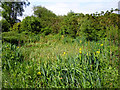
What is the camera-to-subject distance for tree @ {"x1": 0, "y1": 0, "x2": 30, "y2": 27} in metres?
11.8

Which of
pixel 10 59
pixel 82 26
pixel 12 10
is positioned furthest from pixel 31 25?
pixel 12 10

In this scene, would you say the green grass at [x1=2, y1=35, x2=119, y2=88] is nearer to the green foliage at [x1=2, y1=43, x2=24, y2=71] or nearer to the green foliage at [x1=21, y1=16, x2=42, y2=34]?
the green foliage at [x1=2, y1=43, x2=24, y2=71]

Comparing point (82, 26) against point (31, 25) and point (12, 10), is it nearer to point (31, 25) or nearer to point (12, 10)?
point (31, 25)

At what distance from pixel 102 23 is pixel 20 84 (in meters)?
5.25

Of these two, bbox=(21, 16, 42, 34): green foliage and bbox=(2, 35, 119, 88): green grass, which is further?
bbox=(21, 16, 42, 34): green foliage

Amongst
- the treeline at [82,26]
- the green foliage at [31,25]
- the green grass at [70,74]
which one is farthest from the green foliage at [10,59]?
the green foliage at [31,25]

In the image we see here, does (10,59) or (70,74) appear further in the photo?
(10,59)

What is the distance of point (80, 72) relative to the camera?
2854 mm

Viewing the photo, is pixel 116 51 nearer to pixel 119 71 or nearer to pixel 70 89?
pixel 119 71

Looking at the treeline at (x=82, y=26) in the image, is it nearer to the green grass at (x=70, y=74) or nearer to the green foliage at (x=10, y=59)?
the green grass at (x=70, y=74)

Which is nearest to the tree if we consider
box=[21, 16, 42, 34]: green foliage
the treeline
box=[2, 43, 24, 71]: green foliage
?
the treeline

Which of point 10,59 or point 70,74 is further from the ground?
point 10,59

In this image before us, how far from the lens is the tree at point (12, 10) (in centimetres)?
1178

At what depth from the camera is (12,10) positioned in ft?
40.8
